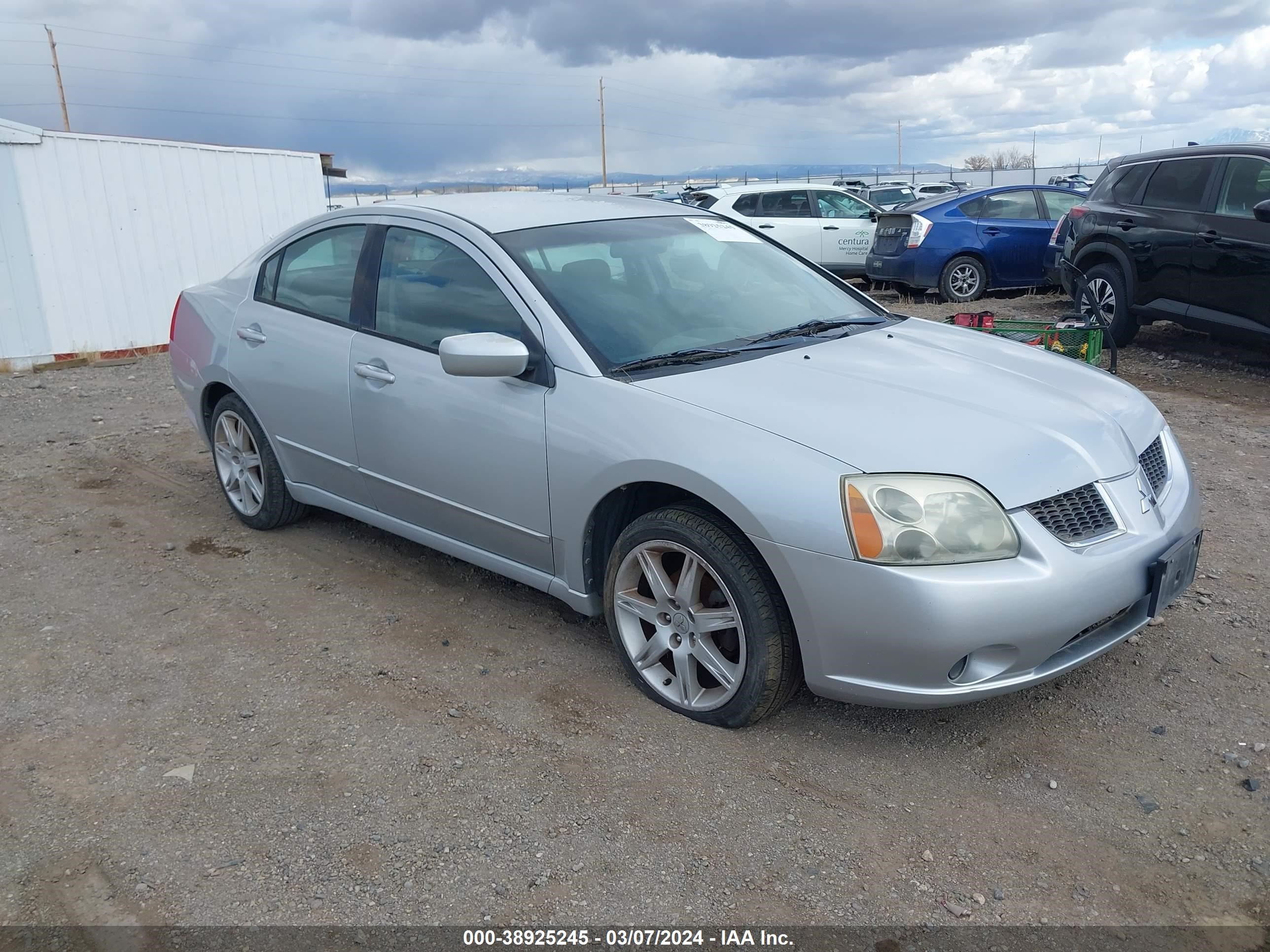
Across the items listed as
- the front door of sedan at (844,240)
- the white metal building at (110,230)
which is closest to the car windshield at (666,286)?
the white metal building at (110,230)

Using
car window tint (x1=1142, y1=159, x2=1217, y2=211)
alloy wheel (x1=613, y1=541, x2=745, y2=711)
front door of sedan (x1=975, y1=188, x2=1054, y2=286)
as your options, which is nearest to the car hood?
alloy wheel (x1=613, y1=541, x2=745, y2=711)

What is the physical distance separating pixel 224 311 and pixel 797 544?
344 centimetres

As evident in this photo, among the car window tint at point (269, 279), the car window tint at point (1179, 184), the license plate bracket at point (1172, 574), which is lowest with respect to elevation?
the license plate bracket at point (1172, 574)

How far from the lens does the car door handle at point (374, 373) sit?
3980 mm

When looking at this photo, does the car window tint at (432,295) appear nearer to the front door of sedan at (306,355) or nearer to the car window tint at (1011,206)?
the front door of sedan at (306,355)

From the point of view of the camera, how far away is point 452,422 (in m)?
3.74

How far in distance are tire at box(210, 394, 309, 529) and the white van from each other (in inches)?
424

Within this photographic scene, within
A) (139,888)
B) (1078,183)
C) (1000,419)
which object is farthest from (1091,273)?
(1078,183)

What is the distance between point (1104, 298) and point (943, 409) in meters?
6.89

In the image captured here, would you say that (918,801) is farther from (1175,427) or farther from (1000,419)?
(1175,427)

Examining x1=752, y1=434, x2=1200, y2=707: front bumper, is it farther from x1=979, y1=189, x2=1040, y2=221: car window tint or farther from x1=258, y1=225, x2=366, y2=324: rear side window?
x1=979, y1=189, x2=1040, y2=221: car window tint

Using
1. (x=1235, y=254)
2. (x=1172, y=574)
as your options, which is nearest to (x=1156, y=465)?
(x=1172, y=574)

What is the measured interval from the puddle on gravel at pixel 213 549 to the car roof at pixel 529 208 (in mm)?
1753

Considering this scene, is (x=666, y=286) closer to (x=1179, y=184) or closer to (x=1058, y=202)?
(x=1179, y=184)
